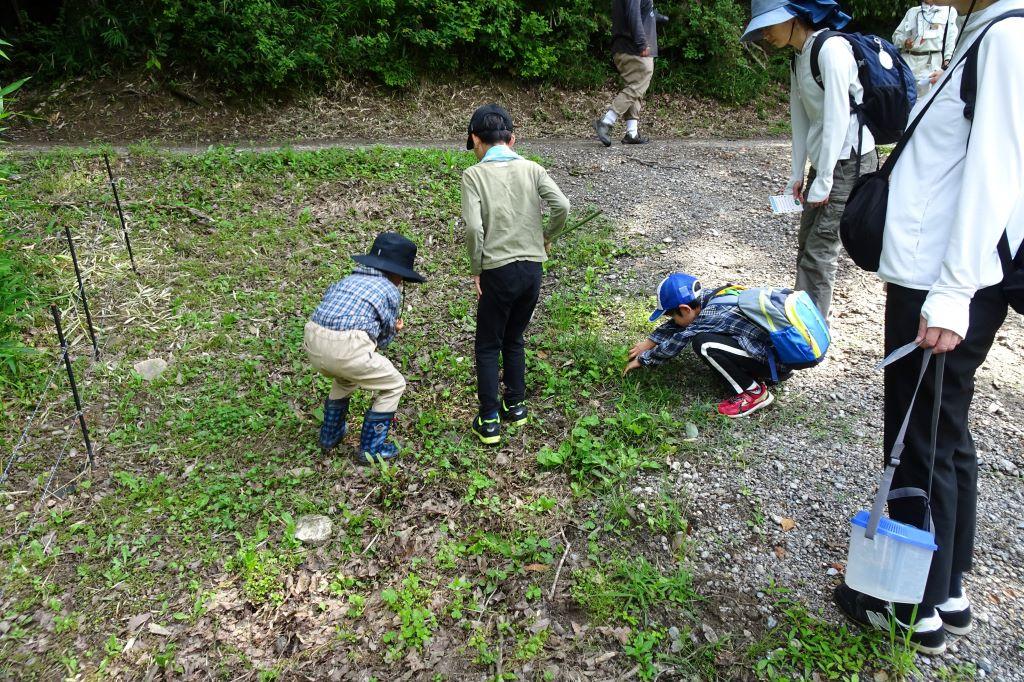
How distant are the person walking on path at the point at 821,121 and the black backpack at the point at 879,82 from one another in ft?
0.11

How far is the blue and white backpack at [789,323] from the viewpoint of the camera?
12.5 ft

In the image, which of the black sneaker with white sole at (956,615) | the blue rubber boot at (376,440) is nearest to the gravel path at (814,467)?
the black sneaker with white sole at (956,615)

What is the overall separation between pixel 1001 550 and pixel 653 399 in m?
1.90

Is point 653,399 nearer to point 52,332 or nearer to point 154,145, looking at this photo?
point 52,332

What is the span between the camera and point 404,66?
1026cm

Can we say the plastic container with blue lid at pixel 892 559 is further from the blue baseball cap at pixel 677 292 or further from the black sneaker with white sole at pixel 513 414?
the black sneaker with white sole at pixel 513 414

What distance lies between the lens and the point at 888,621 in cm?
273

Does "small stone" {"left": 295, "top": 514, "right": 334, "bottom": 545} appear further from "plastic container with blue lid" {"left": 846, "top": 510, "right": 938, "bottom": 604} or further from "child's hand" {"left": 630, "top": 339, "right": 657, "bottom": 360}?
"plastic container with blue lid" {"left": 846, "top": 510, "right": 938, "bottom": 604}

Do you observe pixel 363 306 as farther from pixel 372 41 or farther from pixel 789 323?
pixel 372 41

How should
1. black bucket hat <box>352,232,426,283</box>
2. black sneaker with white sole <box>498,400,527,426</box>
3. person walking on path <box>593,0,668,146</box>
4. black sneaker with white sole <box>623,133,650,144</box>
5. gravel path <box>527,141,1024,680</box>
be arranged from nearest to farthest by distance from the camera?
1. gravel path <box>527,141,1024,680</box>
2. black bucket hat <box>352,232,426,283</box>
3. black sneaker with white sole <box>498,400,527,426</box>
4. person walking on path <box>593,0,668,146</box>
5. black sneaker with white sole <box>623,133,650,144</box>

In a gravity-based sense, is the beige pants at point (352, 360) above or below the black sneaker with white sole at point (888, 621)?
above

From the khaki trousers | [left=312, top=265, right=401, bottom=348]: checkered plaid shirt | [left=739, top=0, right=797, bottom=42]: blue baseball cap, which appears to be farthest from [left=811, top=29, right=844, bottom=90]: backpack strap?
[left=312, top=265, right=401, bottom=348]: checkered plaid shirt

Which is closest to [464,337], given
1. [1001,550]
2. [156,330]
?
[156,330]

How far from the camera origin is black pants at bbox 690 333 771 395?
4.01 m
